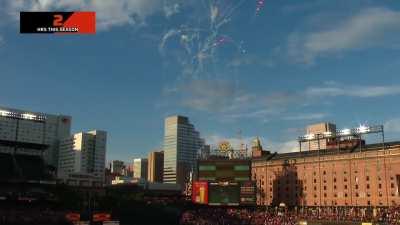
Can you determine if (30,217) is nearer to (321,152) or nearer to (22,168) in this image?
(22,168)

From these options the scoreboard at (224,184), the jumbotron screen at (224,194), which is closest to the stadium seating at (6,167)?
the scoreboard at (224,184)

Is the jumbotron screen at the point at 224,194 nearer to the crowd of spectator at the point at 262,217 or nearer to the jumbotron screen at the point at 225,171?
the jumbotron screen at the point at 225,171

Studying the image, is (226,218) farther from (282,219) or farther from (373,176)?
(373,176)

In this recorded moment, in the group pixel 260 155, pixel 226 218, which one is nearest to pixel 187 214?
pixel 226 218

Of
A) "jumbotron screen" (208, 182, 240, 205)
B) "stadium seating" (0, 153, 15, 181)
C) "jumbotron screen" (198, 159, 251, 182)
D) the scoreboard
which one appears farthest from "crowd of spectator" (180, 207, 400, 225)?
"stadium seating" (0, 153, 15, 181)
